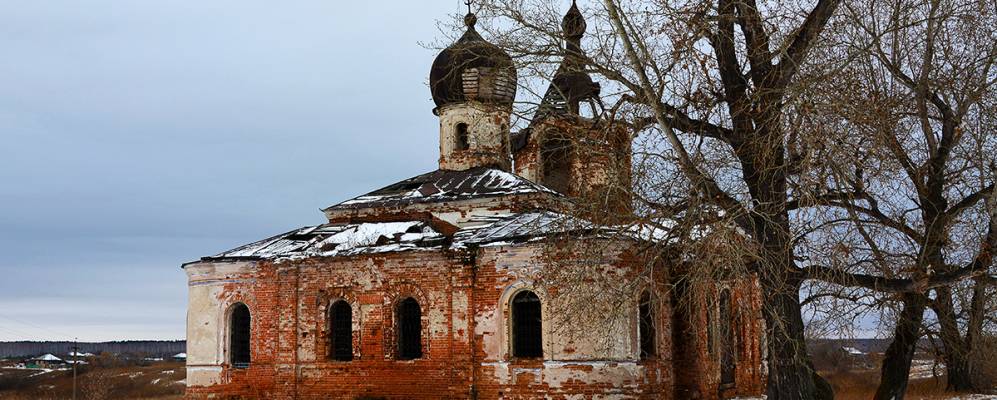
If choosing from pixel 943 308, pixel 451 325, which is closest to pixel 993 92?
pixel 943 308

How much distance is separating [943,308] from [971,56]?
346 centimetres

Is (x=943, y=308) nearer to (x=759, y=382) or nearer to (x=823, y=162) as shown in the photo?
(x=823, y=162)

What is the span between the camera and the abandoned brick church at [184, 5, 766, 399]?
15156 mm

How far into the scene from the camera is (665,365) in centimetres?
1564

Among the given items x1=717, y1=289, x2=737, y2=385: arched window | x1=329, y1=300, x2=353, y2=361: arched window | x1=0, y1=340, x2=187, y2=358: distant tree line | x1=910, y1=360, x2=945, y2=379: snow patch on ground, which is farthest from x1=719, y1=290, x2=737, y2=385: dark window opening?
x1=0, y1=340, x2=187, y2=358: distant tree line

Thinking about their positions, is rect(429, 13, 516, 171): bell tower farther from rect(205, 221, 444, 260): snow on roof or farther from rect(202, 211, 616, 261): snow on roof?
rect(205, 221, 444, 260): snow on roof

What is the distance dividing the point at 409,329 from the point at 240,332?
3.50 metres

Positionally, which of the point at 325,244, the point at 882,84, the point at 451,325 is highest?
the point at 882,84

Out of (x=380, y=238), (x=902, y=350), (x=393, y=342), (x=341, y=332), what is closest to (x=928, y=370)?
(x=902, y=350)

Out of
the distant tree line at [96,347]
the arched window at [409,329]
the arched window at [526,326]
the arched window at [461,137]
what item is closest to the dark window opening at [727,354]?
the arched window at [526,326]

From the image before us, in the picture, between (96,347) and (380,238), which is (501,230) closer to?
(380,238)

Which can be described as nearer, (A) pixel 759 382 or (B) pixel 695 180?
(B) pixel 695 180

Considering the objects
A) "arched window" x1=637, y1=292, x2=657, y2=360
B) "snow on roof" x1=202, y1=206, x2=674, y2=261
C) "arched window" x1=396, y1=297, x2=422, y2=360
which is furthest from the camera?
"arched window" x1=396, y1=297, x2=422, y2=360

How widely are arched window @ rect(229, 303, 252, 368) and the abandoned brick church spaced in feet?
0.09
